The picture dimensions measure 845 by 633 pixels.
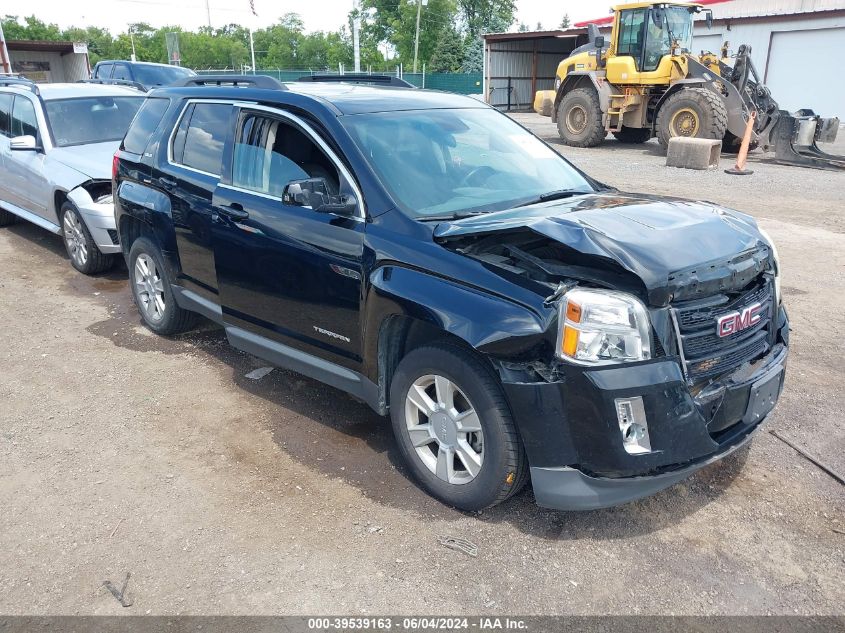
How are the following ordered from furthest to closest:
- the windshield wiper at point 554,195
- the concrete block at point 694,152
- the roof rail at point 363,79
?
the concrete block at point 694,152 → the roof rail at point 363,79 → the windshield wiper at point 554,195

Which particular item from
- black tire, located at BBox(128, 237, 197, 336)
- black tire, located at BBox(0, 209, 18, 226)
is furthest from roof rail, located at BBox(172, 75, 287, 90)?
black tire, located at BBox(0, 209, 18, 226)

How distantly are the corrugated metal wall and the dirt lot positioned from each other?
32.1 m

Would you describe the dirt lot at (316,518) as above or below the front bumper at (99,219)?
below

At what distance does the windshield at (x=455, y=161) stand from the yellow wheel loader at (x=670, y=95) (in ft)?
41.3

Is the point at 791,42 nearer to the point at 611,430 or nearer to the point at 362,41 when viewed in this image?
the point at 611,430

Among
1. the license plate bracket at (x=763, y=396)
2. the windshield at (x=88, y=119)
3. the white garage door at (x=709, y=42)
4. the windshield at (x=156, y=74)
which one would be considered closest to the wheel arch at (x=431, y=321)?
the license plate bracket at (x=763, y=396)

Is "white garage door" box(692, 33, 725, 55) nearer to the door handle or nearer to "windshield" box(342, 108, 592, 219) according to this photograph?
"windshield" box(342, 108, 592, 219)

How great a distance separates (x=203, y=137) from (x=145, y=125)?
42.4 inches

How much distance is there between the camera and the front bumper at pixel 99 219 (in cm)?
689

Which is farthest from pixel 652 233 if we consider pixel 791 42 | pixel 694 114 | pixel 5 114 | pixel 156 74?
pixel 791 42

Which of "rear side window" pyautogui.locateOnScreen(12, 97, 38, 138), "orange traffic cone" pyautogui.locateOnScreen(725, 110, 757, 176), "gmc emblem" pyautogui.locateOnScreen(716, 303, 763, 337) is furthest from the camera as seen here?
"orange traffic cone" pyautogui.locateOnScreen(725, 110, 757, 176)

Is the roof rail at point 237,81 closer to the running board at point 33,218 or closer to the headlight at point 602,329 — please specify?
the headlight at point 602,329

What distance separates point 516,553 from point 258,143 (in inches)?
110

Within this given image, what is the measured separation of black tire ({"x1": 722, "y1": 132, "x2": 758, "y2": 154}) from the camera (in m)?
16.1
